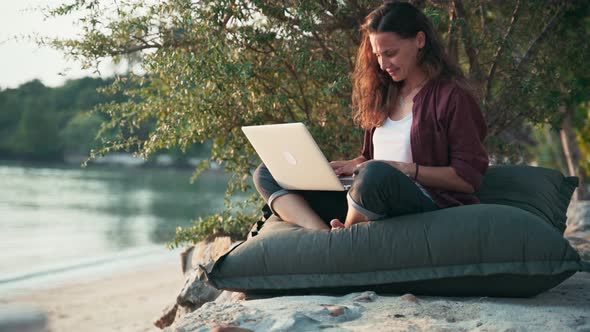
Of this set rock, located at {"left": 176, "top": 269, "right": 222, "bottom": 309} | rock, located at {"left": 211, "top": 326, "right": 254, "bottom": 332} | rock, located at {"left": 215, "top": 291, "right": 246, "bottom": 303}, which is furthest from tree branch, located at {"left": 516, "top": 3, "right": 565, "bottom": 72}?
rock, located at {"left": 211, "top": 326, "right": 254, "bottom": 332}

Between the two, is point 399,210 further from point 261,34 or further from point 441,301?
point 261,34

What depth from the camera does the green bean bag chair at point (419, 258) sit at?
2.76m

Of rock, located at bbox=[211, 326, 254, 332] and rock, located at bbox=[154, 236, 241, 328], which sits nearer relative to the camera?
rock, located at bbox=[211, 326, 254, 332]

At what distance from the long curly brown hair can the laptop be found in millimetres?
343

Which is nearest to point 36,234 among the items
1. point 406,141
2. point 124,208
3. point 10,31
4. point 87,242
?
point 87,242

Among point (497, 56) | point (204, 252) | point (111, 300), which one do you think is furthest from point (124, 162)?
point (497, 56)

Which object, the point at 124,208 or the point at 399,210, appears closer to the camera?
the point at 399,210

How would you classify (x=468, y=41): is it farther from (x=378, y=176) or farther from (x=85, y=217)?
(x=85, y=217)

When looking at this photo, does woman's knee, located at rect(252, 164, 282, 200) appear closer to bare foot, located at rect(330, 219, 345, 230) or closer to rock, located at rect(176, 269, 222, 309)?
bare foot, located at rect(330, 219, 345, 230)

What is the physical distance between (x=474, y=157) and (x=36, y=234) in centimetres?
1068

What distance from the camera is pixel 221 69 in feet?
14.0

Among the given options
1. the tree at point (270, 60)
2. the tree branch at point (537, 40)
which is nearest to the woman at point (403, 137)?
the tree at point (270, 60)

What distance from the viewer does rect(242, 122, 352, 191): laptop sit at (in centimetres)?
301

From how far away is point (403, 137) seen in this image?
311 centimetres
